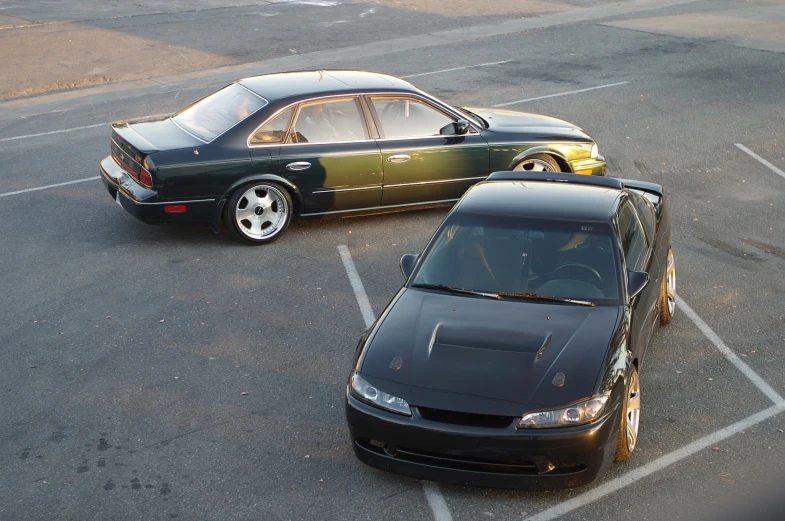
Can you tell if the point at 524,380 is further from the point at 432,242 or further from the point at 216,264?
the point at 216,264

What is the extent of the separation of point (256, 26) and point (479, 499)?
69.3ft

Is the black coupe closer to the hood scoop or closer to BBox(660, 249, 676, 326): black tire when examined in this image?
the hood scoop

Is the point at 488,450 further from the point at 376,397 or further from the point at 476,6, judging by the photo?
the point at 476,6

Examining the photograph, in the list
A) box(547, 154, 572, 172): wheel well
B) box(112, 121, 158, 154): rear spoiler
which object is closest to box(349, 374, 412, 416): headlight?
box(112, 121, 158, 154): rear spoiler

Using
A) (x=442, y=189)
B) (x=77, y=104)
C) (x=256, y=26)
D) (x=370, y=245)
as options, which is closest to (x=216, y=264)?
(x=370, y=245)

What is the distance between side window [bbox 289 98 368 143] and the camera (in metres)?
10.8

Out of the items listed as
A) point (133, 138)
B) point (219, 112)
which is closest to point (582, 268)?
point (219, 112)

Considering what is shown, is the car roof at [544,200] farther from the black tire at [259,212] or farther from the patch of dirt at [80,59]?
the patch of dirt at [80,59]

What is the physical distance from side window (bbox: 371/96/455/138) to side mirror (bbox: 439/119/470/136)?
59 mm

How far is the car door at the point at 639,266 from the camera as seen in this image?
692 cm

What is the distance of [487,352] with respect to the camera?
619 cm

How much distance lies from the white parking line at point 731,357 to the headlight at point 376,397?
306cm

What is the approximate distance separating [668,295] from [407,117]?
12.8ft

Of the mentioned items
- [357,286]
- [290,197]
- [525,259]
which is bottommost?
[357,286]
